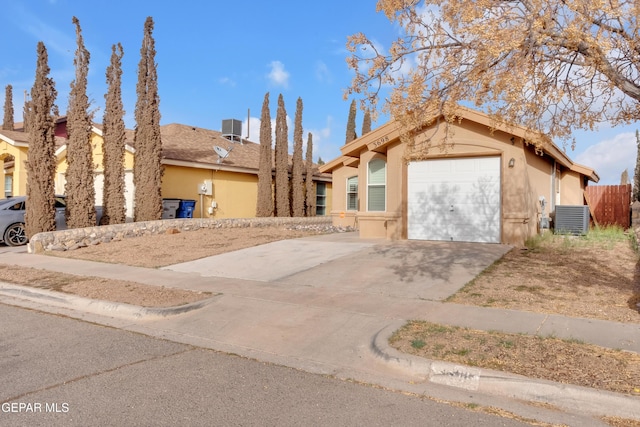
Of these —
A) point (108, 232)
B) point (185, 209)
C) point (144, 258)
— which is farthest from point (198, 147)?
point (144, 258)

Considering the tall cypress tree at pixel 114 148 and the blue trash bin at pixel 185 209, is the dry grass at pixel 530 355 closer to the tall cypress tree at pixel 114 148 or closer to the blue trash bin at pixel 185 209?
the tall cypress tree at pixel 114 148

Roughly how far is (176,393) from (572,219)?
1369cm

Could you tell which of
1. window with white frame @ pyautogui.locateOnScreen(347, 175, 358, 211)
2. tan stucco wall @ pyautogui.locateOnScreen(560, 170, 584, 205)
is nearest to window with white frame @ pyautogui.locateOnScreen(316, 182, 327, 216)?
window with white frame @ pyautogui.locateOnScreen(347, 175, 358, 211)

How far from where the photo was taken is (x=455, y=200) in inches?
538

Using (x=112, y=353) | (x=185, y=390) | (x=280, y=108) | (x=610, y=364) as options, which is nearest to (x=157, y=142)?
(x=280, y=108)

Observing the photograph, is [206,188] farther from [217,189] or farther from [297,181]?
[297,181]

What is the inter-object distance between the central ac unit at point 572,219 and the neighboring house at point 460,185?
78cm

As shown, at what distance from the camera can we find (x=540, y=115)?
721 centimetres

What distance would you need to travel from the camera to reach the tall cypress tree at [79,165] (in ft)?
51.9

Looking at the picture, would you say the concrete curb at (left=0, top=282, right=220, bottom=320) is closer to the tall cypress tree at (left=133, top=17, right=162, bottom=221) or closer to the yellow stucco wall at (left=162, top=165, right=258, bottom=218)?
the tall cypress tree at (left=133, top=17, right=162, bottom=221)

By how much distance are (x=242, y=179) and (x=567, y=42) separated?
19238mm

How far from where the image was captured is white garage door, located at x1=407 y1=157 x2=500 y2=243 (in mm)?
13180

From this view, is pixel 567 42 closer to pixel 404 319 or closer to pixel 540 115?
pixel 540 115

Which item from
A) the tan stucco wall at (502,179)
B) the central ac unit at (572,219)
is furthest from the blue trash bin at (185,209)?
the central ac unit at (572,219)
